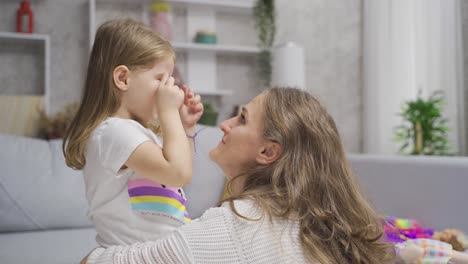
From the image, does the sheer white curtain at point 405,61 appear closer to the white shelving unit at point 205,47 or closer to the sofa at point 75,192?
the white shelving unit at point 205,47

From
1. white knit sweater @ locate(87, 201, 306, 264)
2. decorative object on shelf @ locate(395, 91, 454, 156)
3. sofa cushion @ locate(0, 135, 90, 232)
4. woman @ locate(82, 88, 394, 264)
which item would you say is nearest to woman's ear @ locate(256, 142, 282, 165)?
woman @ locate(82, 88, 394, 264)

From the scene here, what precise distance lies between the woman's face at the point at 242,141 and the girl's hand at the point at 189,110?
110 mm

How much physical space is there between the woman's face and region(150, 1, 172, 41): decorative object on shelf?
2.98 meters

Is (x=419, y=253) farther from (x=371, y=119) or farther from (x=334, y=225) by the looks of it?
(x=371, y=119)

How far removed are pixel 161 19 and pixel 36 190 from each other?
2253 mm

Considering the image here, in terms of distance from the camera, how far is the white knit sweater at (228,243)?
91 centimetres

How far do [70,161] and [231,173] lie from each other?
0.39 metres

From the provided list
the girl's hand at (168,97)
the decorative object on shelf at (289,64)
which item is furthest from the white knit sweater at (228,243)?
the decorative object on shelf at (289,64)

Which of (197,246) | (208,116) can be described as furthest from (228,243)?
(208,116)

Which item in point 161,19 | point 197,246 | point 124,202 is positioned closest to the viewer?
point 197,246

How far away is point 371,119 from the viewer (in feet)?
13.7

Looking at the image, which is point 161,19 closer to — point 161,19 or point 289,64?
point 161,19

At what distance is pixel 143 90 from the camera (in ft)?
3.81

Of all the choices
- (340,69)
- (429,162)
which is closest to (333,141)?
(429,162)
